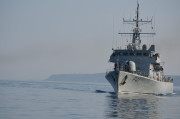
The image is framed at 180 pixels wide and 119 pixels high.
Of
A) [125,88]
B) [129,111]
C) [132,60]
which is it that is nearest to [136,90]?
[125,88]

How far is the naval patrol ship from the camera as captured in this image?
58906 millimetres

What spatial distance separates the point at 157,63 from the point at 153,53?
174 cm

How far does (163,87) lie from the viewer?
68562mm

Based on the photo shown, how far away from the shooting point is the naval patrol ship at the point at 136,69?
58.9 metres

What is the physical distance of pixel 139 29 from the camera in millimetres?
68500

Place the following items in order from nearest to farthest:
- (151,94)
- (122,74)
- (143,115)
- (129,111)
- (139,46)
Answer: (143,115) < (129,111) < (122,74) < (151,94) < (139,46)

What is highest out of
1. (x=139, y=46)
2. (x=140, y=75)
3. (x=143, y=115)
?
(x=139, y=46)

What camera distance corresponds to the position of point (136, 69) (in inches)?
2515

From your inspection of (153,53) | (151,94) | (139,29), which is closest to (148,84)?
(151,94)

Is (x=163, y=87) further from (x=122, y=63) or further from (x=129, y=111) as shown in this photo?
(x=129, y=111)

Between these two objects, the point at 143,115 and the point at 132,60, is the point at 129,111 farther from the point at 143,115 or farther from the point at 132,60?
the point at 132,60

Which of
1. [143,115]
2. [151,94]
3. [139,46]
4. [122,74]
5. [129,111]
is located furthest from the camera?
[139,46]

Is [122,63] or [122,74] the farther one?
[122,63]

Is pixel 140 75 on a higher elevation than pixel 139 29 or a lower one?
lower
